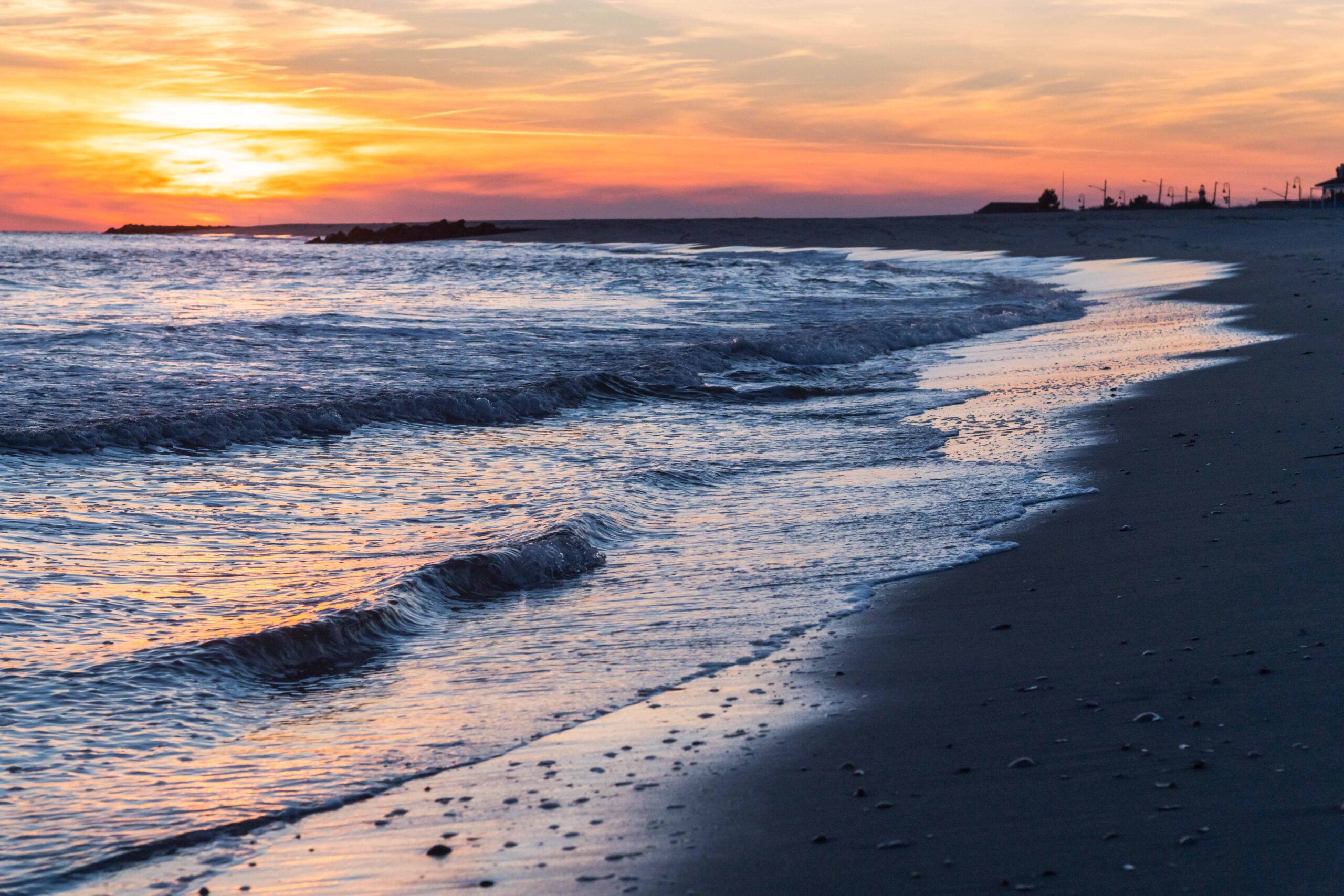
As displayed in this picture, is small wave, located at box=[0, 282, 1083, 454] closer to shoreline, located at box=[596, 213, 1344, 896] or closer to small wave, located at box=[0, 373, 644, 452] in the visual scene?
small wave, located at box=[0, 373, 644, 452]

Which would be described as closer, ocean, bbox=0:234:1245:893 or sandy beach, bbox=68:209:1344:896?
sandy beach, bbox=68:209:1344:896

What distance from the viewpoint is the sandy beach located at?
272 cm

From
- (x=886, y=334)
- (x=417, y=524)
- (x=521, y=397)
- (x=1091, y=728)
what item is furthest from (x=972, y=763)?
(x=886, y=334)

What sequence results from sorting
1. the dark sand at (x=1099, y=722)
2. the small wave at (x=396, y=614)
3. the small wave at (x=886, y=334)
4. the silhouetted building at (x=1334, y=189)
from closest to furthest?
the dark sand at (x=1099, y=722) → the small wave at (x=396, y=614) → the small wave at (x=886, y=334) → the silhouetted building at (x=1334, y=189)

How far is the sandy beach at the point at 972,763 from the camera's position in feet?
8.91

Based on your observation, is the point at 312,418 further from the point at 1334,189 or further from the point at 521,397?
the point at 1334,189

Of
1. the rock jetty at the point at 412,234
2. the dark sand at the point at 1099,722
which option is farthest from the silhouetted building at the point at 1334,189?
the dark sand at the point at 1099,722

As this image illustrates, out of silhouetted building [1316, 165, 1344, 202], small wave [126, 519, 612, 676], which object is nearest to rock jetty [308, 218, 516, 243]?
silhouetted building [1316, 165, 1344, 202]

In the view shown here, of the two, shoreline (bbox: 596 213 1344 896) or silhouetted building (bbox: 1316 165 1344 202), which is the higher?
silhouetted building (bbox: 1316 165 1344 202)

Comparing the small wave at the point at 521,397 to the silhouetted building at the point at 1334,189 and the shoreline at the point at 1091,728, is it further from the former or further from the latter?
the silhouetted building at the point at 1334,189

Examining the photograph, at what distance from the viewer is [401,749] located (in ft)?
12.1

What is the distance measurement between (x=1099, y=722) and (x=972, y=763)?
0.48m

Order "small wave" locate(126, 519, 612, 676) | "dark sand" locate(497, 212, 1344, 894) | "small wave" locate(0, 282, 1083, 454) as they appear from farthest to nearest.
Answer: "small wave" locate(0, 282, 1083, 454), "small wave" locate(126, 519, 612, 676), "dark sand" locate(497, 212, 1344, 894)

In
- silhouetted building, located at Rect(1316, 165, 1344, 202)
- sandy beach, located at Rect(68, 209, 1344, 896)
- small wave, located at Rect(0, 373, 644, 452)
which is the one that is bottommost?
sandy beach, located at Rect(68, 209, 1344, 896)
